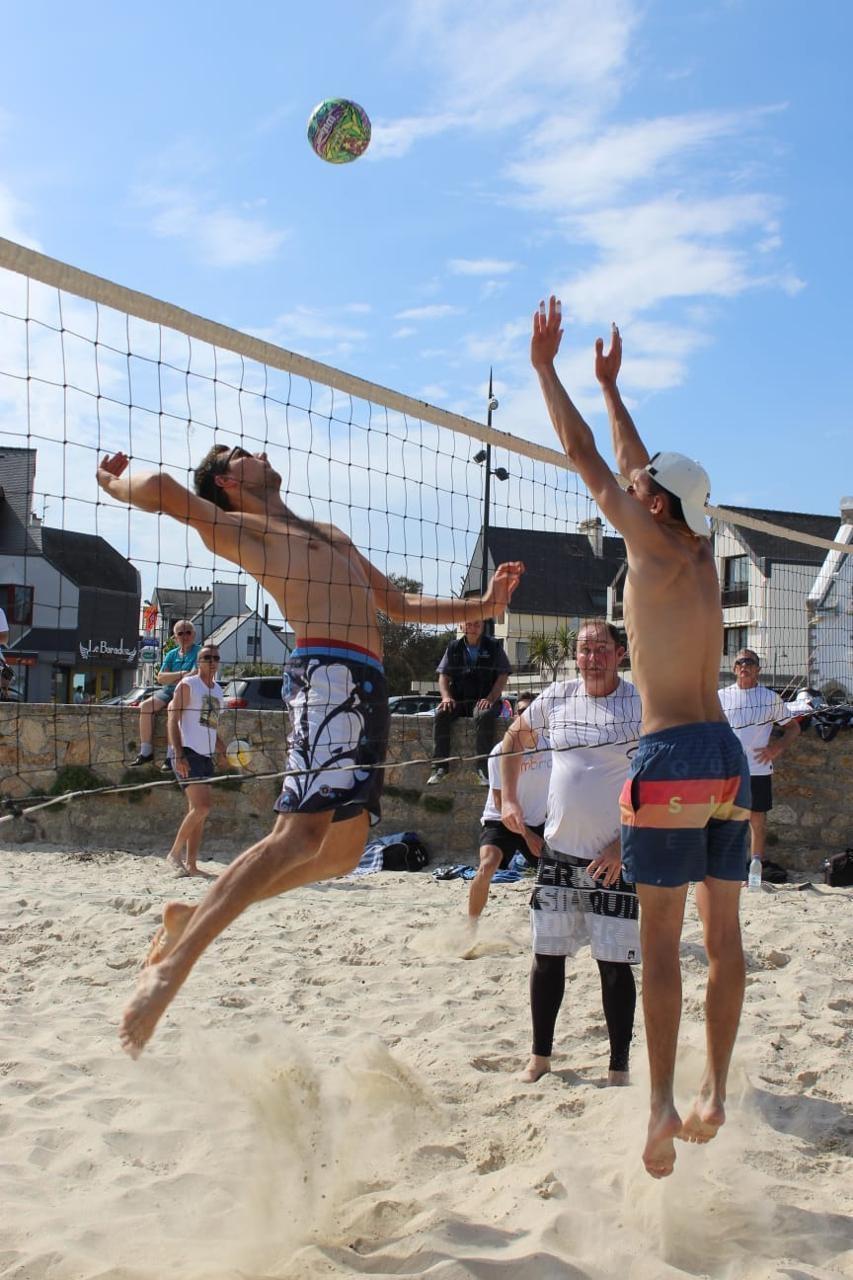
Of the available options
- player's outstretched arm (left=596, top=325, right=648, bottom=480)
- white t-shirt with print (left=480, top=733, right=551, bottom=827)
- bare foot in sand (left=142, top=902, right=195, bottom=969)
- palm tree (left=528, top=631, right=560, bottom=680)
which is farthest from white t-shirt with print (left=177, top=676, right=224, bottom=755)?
player's outstretched arm (left=596, top=325, right=648, bottom=480)

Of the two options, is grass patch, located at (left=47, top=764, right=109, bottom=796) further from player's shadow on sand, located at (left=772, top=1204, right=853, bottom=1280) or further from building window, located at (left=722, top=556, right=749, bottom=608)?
building window, located at (left=722, top=556, right=749, bottom=608)

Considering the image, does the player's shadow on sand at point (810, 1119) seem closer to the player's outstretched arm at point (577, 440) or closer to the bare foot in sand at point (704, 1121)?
the bare foot in sand at point (704, 1121)

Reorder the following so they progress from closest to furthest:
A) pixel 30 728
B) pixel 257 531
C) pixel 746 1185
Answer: pixel 746 1185 < pixel 257 531 < pixel 30 728

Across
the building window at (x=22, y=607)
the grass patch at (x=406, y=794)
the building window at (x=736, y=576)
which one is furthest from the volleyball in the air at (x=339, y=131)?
the building window at (x=736, y=576)

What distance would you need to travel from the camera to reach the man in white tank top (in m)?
7.96

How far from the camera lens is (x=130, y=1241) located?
2768mm

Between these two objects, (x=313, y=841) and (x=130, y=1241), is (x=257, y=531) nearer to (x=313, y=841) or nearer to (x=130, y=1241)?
(x=313, y=841)

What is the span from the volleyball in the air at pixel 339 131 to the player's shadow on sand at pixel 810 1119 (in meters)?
4.76

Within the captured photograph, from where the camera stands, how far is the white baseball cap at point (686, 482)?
2.97 metres

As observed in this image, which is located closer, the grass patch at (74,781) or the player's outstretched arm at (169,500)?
the player's outstretched arm at (169,500)

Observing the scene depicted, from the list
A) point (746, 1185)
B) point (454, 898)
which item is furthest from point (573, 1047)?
point (454, 898)

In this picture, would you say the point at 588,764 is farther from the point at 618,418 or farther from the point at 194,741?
the point at 194,741

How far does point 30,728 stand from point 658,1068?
8.05 metres

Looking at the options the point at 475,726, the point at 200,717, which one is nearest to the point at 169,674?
the point at 200,717
